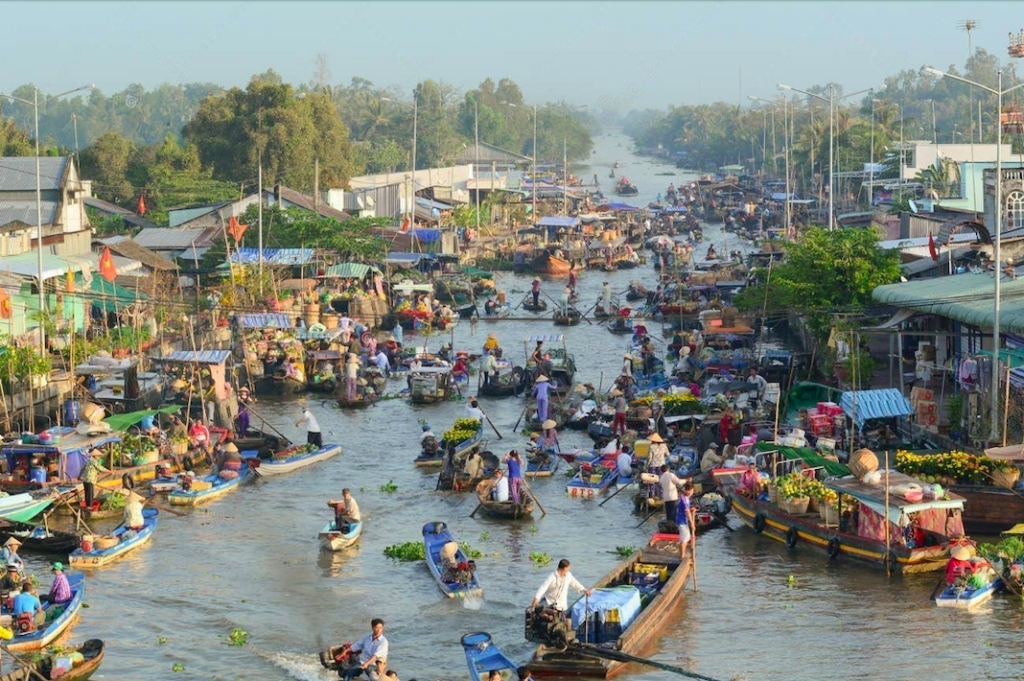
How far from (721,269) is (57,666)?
44.8 metres

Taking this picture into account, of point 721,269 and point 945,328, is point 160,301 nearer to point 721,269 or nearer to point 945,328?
point 945,328

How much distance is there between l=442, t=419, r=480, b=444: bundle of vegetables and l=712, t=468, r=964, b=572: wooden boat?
333 inches

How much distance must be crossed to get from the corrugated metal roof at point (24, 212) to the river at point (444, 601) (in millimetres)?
18506

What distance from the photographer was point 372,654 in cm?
1897

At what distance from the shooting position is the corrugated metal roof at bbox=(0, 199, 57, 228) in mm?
45844

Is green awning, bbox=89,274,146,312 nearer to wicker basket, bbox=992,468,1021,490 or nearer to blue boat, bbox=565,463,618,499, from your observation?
blue boat, bbox=565,463,618,499

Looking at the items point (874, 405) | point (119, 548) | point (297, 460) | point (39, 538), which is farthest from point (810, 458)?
point (39, 538)

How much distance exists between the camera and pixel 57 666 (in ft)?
62.7

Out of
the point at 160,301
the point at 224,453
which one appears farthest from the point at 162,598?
the point at 160,301

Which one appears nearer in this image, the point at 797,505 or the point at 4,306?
the point at 797,505

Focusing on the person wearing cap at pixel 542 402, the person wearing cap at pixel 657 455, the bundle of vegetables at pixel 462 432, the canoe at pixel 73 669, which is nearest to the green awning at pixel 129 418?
the bundle of vegetables at pixel 462 432

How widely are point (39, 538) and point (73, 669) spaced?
7.04m

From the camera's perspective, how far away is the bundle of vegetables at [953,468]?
83.7 ft

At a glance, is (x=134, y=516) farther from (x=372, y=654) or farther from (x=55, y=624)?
(x=372, y=654)
